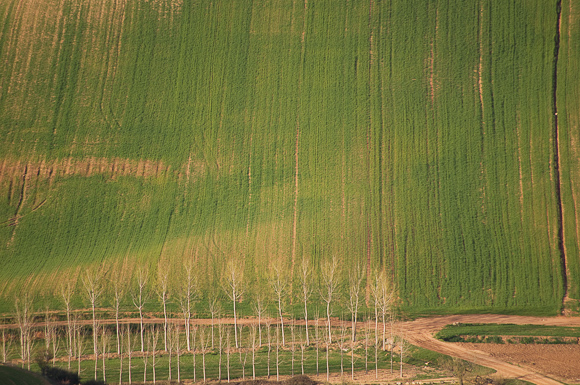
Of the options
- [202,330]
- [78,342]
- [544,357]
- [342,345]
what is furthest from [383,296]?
[78,342]

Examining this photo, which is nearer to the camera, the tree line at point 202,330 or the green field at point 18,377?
the green field at point 18,377

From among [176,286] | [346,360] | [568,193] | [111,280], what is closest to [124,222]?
[111,280]

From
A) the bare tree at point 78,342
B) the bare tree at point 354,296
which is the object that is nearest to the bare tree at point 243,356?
the bare tree at point 354,296

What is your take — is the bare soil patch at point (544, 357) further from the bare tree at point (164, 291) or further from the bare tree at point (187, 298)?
the bare tree at point (164, 291)

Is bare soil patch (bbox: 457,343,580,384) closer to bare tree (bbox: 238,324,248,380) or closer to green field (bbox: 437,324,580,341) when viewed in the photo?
green field (bbox: 437,324,580,341)

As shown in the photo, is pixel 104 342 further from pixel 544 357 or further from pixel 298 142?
pixel 298 142

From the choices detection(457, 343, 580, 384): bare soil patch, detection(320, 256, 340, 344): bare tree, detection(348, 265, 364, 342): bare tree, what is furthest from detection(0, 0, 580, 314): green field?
detection(457, 343, 580, 384): bare soil patch

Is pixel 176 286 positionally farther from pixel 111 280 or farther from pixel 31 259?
pixel 31 259
